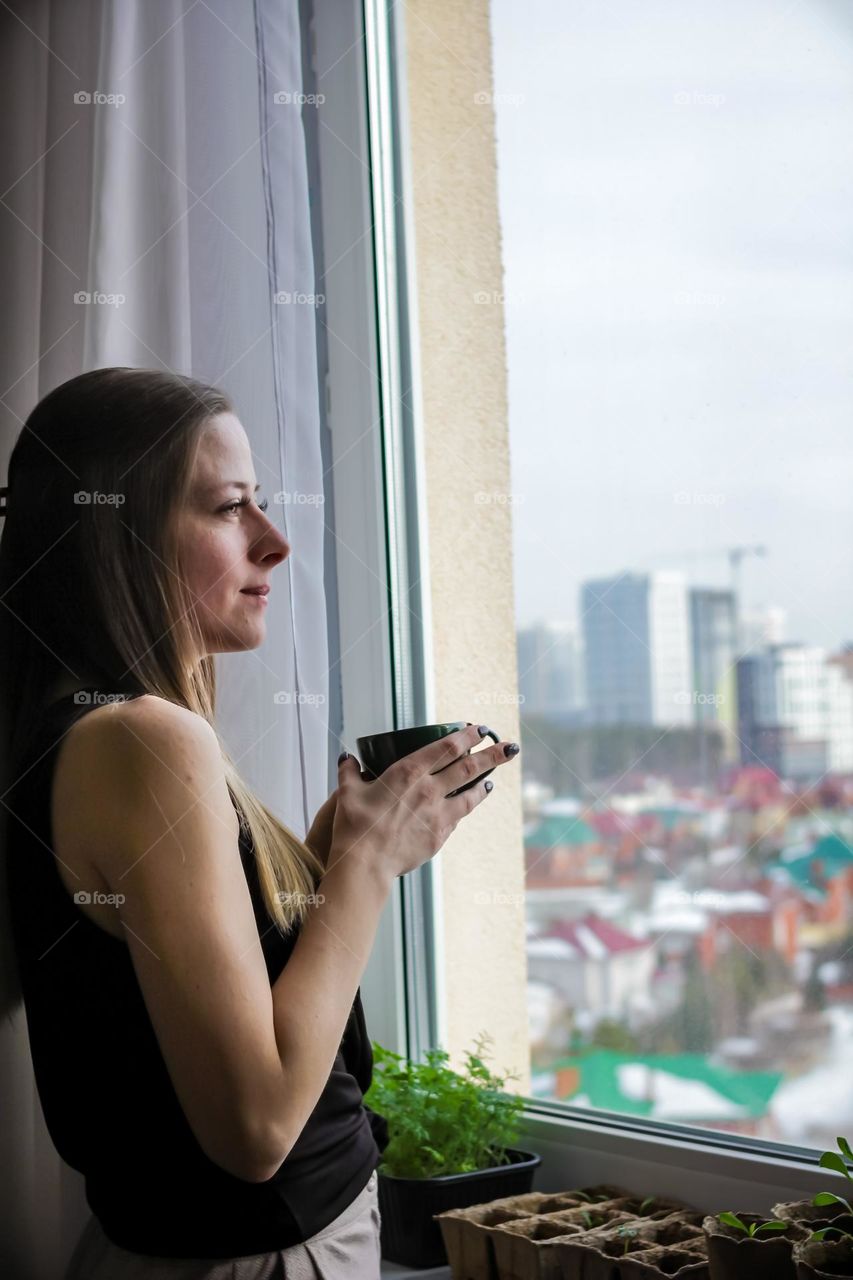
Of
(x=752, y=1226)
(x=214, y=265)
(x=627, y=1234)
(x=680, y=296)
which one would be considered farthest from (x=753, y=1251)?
(x=214, y=265)

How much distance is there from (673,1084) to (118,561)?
2.73 feet

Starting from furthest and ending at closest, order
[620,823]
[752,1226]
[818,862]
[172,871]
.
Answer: [620,823]
[818,862]
[752,1226]
[172,871]

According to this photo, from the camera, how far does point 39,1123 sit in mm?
1163

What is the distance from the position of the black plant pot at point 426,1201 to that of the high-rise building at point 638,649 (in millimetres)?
515

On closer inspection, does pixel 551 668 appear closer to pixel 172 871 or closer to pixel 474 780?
pixel 474 780

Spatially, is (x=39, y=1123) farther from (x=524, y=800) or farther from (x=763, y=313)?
(x=763, y=313)

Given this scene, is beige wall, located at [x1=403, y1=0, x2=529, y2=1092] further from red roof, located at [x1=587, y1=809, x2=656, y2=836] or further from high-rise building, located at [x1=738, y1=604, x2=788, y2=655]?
high-rise building, located at [x1=738, y1=604, x2=788, y2=655]

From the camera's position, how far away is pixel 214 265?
4.13 ft

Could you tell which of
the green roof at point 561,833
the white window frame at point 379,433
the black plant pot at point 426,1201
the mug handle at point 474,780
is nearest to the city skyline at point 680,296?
the white window frame at point 379,433

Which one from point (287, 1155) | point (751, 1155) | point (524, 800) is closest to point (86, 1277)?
point (287, 1155)

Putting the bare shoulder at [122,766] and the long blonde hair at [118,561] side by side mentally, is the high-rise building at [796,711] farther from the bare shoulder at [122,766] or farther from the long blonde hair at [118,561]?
the bare shoulder at [122,766]

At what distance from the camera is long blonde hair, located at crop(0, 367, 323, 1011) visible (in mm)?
Result: 923

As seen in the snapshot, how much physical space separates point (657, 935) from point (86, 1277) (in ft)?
2.28

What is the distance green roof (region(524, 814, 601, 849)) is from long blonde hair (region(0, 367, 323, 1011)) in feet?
1.70
